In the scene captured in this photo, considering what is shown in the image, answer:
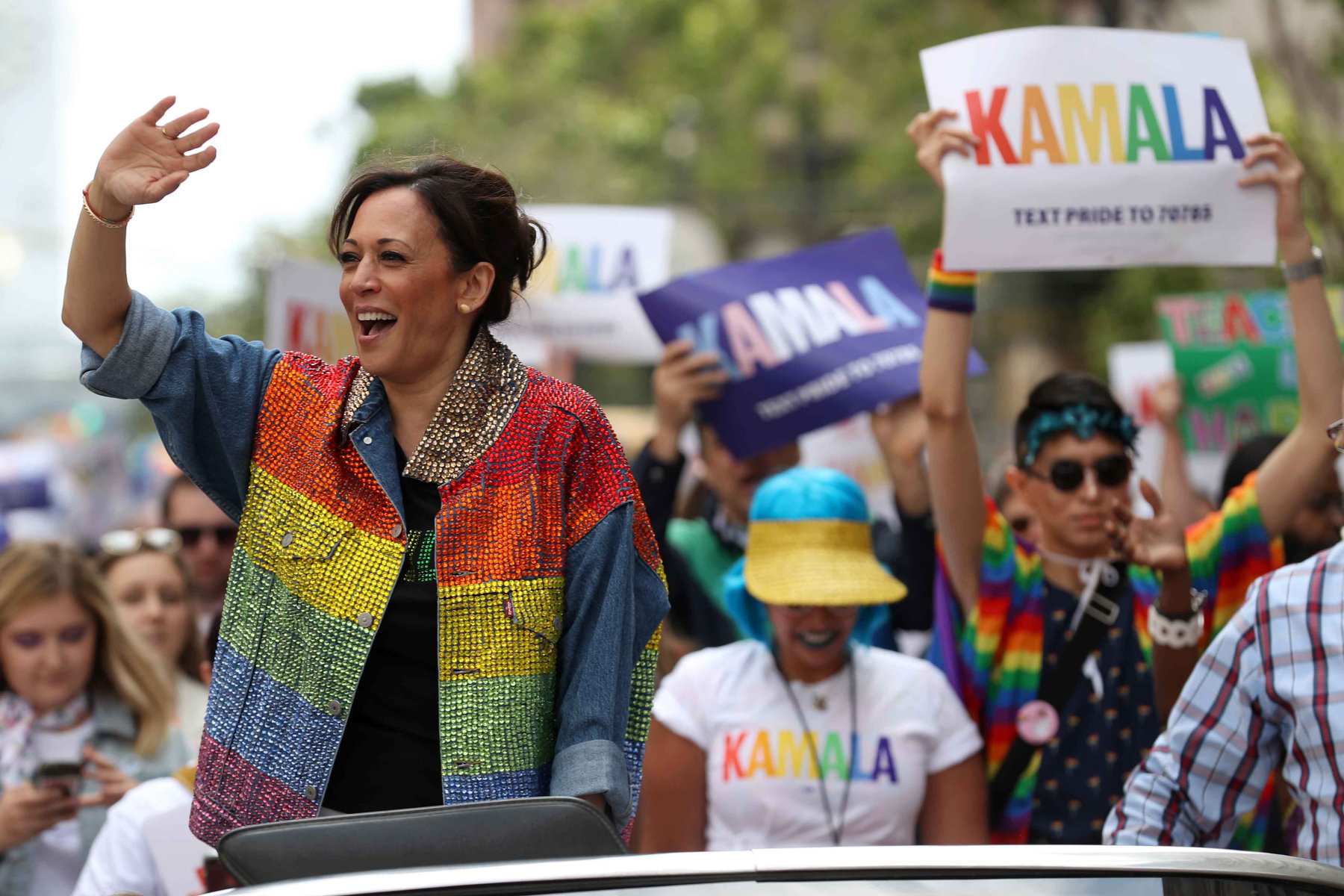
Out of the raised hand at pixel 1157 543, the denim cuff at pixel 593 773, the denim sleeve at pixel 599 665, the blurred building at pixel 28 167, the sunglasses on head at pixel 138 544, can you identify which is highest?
the blurred building at pixel 28 167

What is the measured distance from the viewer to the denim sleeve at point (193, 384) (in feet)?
7.79

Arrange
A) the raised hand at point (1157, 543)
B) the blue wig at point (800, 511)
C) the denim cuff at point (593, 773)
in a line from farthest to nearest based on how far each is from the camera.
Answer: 1. the blue wig at point (800, 511)
2. the raised hand at point (1157, 543)
3. the denim cuff at point (593, 773)

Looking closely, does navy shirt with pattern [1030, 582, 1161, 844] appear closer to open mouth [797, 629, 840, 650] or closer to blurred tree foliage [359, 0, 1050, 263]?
open mouth [797, 629, 840, 650]

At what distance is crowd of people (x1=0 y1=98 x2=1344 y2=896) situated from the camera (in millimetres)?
2369

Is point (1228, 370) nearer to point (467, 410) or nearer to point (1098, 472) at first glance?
point (1098, 472)

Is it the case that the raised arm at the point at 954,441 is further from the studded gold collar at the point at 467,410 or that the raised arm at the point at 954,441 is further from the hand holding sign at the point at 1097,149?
the studded gold collar at the point at 467,410

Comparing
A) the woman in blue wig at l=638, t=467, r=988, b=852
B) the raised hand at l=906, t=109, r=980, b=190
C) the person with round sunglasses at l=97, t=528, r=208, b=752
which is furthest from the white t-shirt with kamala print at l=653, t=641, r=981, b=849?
the person with round sunglasses at l=97, t=528, r=208, b=752

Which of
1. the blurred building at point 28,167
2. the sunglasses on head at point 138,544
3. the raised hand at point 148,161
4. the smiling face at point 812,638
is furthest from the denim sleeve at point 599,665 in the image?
the blurred building at point 28,167

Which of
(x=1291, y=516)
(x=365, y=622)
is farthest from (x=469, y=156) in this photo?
(x=1291, y=516)

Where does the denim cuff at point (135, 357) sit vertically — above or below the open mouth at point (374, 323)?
below

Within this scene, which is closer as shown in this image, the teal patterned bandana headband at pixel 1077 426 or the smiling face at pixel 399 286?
the smiling face at pixel 399 286


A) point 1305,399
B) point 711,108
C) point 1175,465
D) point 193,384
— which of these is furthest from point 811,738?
point 711,108

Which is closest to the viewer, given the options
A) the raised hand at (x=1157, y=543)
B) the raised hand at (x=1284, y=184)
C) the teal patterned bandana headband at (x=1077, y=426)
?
the raised hand at (x=1157, y=543)

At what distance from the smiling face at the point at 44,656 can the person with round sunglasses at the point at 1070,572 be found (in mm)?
2393
